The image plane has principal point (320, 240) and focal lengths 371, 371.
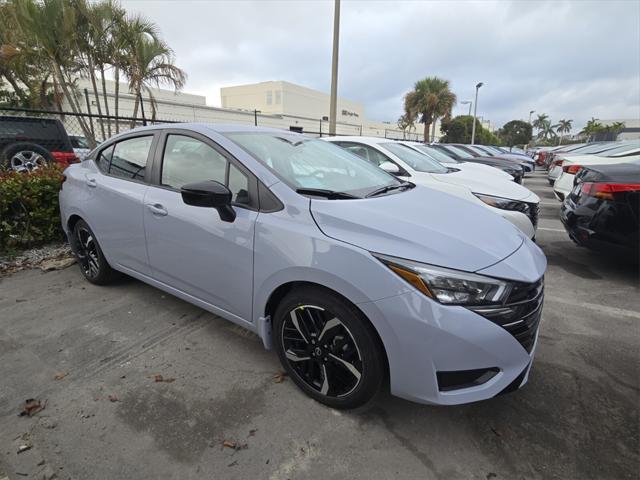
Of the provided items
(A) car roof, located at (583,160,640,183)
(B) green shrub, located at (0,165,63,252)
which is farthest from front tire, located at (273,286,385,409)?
(B) green shrub, located at (0,165,63,252)

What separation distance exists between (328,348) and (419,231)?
0.79 meters

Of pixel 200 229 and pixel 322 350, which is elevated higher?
pixel 200 229

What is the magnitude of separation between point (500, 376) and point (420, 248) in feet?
2.39

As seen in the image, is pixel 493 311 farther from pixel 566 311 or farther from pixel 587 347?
pixel 566 311

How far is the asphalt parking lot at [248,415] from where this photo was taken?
179cm

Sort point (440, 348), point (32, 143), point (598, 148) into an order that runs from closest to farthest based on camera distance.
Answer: point (440, 348)
point (32, 143)
point (598, 148)

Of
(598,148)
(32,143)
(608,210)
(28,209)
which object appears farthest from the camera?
(598,148)

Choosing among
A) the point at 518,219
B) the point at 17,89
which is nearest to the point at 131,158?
the point at 518,219

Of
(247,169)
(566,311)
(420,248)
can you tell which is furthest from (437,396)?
(566,311)

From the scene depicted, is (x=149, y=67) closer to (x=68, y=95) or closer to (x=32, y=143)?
(x=68, y=95)

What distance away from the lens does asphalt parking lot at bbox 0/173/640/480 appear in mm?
1790

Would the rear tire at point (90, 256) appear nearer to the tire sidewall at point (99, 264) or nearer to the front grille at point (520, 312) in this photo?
the tire sidewall at point (99, 264)

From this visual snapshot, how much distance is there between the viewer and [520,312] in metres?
1.79

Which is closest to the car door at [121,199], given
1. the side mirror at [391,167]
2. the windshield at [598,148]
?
the side mirror at [391,167]
